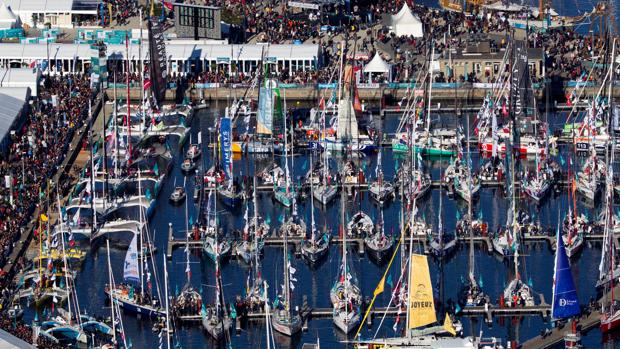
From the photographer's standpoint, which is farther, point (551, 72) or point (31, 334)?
point (551, 72)

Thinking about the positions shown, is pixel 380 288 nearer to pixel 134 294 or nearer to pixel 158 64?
pixel 134 294

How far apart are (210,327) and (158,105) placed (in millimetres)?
40356

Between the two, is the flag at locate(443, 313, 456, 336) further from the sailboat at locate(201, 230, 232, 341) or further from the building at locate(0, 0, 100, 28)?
the building at locate(0, 0, 100, 28)

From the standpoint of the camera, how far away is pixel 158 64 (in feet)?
486

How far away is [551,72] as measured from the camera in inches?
5960

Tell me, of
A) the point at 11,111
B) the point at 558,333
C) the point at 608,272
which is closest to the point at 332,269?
the point at 608,272

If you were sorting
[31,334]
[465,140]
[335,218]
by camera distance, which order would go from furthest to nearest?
[465,140] → [335,218] → [31,334]

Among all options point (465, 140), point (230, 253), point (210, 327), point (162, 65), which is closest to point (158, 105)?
point (162, 65)

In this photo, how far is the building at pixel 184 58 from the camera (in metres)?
152

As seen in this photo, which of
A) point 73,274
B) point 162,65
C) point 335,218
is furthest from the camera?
point 162,65

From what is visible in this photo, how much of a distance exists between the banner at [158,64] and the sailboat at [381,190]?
Answer: 22.0 m

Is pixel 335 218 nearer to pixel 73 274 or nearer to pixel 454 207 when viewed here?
pixel 454 207

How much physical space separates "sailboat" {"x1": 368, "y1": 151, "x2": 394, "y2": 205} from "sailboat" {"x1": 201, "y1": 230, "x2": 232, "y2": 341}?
64.1ft

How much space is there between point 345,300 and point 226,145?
22.1 meters
